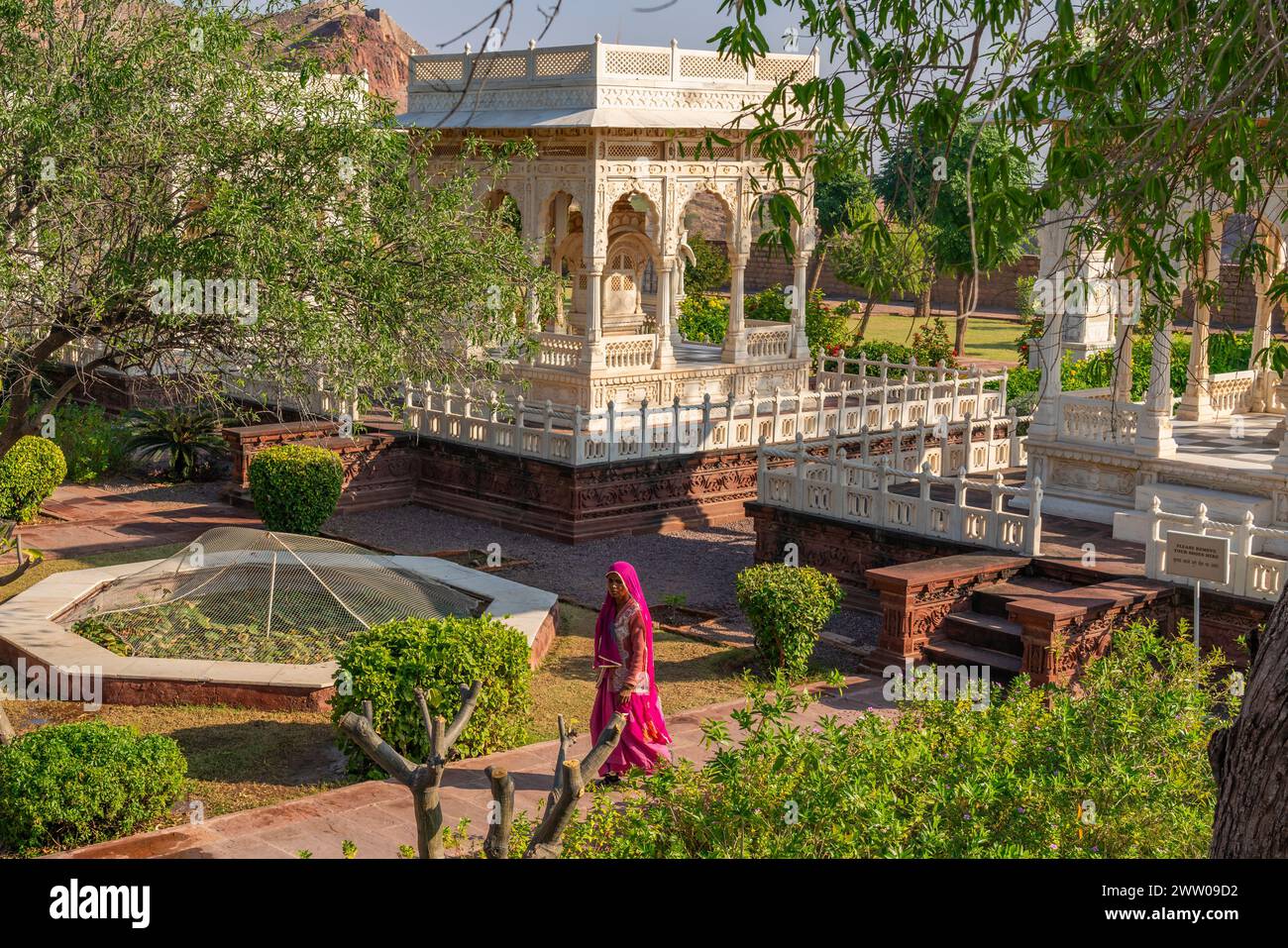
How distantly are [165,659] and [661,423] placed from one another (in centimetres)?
1001

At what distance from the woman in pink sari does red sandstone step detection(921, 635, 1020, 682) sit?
3.93 meters

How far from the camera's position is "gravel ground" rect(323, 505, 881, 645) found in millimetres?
16277

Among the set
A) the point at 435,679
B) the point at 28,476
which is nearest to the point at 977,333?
the point at 28,476

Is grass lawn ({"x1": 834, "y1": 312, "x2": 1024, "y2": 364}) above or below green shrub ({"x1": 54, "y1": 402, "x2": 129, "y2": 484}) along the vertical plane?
above

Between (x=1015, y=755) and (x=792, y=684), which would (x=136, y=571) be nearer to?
(x=792, y=684)

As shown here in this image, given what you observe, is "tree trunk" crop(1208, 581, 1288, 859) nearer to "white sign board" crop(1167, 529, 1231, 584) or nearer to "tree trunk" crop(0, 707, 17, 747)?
"tree trunk" crop(0, 707, 17, 747)

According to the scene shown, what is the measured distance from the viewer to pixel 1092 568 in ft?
46.5

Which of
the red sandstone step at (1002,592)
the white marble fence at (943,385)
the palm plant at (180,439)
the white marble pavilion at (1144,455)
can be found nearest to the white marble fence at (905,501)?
the red sandstone step at (1002,592)

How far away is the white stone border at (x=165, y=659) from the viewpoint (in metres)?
12.2

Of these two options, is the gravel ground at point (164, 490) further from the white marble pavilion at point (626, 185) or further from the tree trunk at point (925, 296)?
the tree trunk at point (925, 296)

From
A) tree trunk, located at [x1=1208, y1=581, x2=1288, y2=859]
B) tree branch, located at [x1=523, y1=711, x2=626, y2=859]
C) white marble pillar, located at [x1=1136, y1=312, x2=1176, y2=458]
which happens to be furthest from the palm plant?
tree trunk, located at [x1=1208, y1=581, x2=1288, y2=859]

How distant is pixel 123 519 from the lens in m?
19.2
